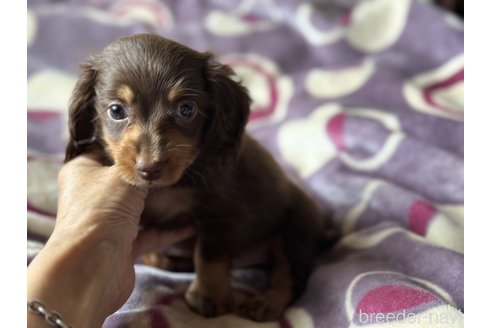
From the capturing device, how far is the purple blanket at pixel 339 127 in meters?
1.90

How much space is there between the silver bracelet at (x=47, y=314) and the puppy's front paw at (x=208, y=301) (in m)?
0.63

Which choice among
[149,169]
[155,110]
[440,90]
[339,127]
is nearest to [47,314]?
[149,169]

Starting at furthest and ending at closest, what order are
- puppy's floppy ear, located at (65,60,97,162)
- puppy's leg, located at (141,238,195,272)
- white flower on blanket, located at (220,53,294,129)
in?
white flower on blanket, located at (220,53,294,129), puppy's leg, located at (141,238,195,272), puppy's floppy ear, located at (65,60,97,162)

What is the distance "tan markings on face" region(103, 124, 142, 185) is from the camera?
5.45ft

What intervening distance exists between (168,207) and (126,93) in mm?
435

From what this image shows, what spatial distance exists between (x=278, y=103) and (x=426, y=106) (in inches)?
31.1

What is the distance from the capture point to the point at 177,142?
5.66ft

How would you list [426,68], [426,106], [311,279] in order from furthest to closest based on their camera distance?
[426,68]
[426,106]
[311,279]

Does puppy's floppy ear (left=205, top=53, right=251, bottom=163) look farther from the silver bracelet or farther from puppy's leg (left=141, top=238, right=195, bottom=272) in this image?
the silver bracelet

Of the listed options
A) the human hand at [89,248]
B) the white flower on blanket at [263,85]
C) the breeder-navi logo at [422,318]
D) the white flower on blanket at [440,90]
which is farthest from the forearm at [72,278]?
the white flower on blanket at [440,90]

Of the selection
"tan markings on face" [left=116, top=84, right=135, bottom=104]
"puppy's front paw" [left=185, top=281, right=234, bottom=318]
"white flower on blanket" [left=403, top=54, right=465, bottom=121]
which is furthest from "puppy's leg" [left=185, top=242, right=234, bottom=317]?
"white flower on blanket" [left=403, top=54, right=465, bottom=121]

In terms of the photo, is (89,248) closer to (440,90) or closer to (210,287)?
(210,287)
